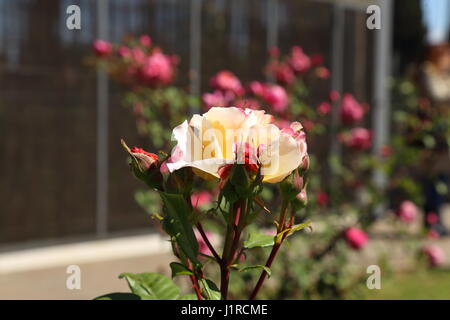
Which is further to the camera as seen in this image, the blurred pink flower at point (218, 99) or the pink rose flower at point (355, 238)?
the pink rose flower at point (355, 238)

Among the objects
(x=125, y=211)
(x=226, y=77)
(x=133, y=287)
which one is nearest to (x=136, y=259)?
(x=125, y=211)

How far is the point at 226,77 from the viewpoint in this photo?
9.51 feet

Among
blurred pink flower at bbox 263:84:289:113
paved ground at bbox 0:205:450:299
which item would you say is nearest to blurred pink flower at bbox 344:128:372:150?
blurred pink flower at bbox 263:84:289:113

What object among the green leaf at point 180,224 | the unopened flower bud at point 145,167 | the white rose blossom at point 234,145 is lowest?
the green leaf at point 180,224

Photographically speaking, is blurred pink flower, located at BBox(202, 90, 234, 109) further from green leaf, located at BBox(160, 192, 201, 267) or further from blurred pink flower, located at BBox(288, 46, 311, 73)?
green leaf, located at BBox(160, 192, 201, 267)

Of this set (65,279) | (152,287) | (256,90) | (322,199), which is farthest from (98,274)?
(152,287)

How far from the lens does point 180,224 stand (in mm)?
1089

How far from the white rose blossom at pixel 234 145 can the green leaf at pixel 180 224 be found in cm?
6

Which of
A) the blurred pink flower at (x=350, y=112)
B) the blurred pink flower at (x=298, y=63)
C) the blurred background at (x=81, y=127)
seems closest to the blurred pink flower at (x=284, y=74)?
the blurred pink flower at (x=298, y=63)

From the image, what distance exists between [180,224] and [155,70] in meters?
2.10

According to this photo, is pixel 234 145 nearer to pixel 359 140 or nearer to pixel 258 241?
pixel 258 241

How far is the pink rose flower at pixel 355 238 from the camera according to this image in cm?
348

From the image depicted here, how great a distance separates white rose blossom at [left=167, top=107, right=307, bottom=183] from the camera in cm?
101

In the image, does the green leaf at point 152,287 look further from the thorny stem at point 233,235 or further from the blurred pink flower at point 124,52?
the blurred pink flower at point 124,52
